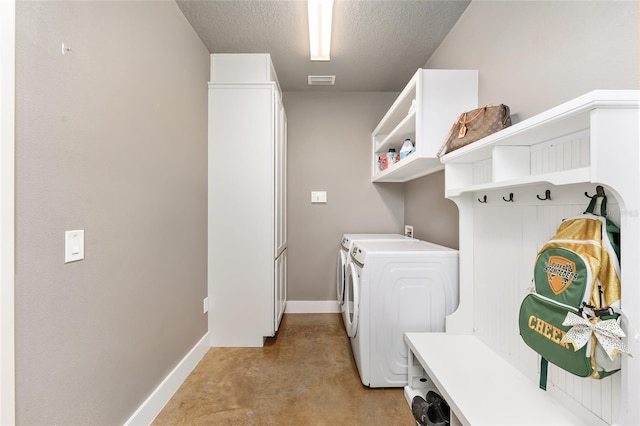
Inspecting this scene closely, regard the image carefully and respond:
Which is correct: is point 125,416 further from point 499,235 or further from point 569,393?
point 499,235

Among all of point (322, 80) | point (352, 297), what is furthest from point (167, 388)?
point (322, 80)

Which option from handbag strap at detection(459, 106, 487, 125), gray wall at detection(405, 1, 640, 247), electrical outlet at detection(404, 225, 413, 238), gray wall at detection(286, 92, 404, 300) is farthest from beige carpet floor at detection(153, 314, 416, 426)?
gray wall at detection(405, 1, 640, 247)

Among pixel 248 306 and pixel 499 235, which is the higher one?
pixel 499 235

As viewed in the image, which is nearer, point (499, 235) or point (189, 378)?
point (499, 235)

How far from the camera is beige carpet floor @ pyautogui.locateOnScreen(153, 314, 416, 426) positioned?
145cm

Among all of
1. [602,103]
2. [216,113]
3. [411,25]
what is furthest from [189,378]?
[411,25]

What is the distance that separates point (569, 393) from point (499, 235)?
66cm

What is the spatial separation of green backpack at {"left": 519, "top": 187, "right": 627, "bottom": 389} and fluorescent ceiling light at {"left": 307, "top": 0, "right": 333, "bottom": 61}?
164 cm

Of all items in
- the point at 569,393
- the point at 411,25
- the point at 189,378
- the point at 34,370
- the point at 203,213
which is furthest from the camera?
the point at 203,213

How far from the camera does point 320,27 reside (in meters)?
1.82

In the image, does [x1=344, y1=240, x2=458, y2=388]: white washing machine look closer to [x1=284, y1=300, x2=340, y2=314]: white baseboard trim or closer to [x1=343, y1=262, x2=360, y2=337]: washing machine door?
[x1=343, y1=262, x2=360, y2=337]: washing machine door

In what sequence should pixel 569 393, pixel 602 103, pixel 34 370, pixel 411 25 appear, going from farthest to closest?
pixel 411 25 → pixel 569 393 → pixel 34 370 → pixel 602 103

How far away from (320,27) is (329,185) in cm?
154

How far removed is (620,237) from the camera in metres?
0.75
